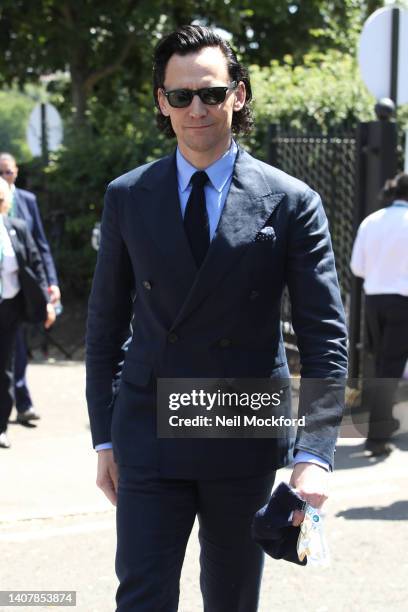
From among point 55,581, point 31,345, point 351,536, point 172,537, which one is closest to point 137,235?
point 172,537

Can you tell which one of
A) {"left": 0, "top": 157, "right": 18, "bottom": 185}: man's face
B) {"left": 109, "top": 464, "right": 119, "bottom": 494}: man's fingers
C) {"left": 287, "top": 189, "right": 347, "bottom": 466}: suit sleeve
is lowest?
{"left": 109, "top": 464, "right": 119, "bottom": 494}: man's fingers

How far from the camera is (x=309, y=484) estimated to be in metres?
2.70

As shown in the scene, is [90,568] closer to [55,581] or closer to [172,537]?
[55,581]

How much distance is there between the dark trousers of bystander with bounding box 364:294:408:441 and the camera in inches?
279

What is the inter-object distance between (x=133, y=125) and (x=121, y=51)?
5619mm

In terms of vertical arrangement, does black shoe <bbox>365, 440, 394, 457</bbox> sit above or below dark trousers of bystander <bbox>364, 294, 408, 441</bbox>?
below

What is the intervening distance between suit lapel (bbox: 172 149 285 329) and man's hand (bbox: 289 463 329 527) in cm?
52

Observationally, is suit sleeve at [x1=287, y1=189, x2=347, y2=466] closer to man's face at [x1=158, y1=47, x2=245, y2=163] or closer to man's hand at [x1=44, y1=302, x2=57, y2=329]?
man's face at [x1=158, y1=47, x2=245, y2=163]

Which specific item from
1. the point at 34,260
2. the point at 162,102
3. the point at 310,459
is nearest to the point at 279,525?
the point at 310,459

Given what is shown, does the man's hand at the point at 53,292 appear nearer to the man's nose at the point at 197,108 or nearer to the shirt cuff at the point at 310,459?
the man's nose at the point at 197,108

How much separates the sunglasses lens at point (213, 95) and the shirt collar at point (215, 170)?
0.17m

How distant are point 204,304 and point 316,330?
31 centimetres

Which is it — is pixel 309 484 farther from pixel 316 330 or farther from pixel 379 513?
pixel 379 513

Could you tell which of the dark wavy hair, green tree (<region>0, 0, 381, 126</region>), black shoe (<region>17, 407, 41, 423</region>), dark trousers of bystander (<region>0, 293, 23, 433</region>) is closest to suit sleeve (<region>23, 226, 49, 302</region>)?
dark trousers of bystander (<region>0, 293, 23, 433</region>)
